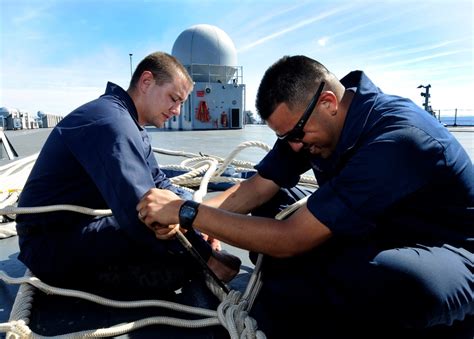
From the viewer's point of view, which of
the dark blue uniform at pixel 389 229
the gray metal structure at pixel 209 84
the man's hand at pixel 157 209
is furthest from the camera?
the gray metal structure at pixel 209 84

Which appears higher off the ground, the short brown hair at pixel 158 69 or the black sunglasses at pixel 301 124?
the short brown hair at pixel 158 69

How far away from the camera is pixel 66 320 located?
44.9 inches

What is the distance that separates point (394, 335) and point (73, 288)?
1067 millimetres

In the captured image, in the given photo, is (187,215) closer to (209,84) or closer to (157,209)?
(157,209)

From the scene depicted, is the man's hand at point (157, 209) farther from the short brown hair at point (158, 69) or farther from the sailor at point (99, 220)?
the short brown hair at point (158, 69)

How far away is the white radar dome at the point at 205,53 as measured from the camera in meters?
18.8

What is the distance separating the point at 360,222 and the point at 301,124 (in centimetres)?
38

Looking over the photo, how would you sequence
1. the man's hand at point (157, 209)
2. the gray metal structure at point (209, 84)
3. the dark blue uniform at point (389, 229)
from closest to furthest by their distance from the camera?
1. the dark blue uniform at point (389, 229)
2. the man's hand at point (157, 209)
3. the gray metal structure at point (209, 84)

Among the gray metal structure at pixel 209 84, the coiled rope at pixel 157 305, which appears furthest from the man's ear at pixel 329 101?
the gray metal structure at pixel 209 84

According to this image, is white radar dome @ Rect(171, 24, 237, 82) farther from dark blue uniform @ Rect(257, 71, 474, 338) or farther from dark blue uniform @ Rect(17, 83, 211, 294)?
dark blue uniform @ Rect(257, 71, 474, 338)

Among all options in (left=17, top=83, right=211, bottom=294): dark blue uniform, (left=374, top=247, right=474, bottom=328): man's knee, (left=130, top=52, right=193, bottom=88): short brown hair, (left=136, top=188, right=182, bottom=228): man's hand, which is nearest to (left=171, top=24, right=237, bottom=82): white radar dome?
(left=130, top=52, right=193, bottom=88): short brown hair

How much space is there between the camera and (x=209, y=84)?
18.2 metres

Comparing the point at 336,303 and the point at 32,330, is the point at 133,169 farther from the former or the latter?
the point at 336,303

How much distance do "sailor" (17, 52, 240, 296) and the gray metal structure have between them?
1685 cm
